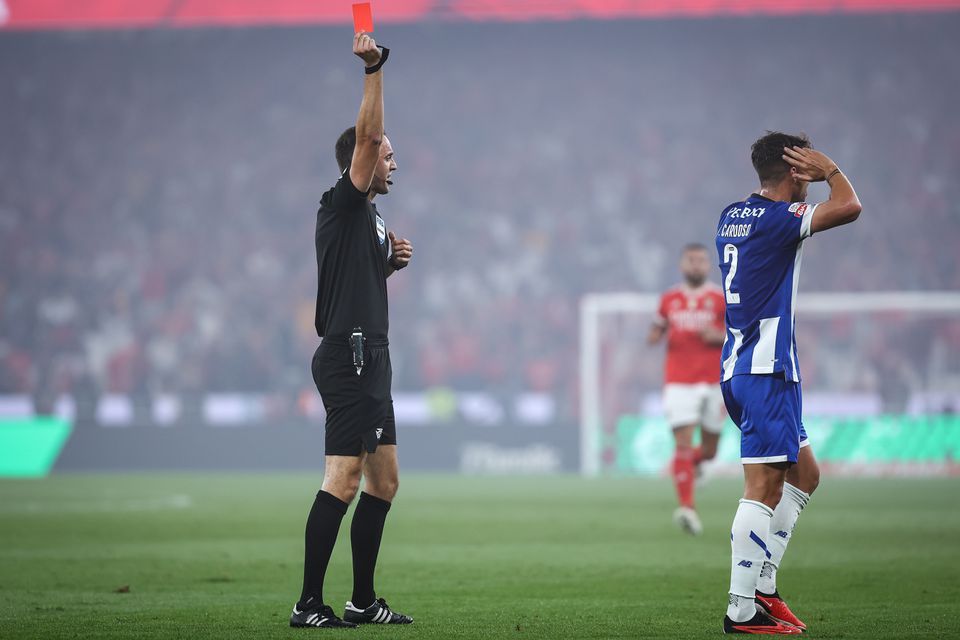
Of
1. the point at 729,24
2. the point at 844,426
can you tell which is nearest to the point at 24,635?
the point at 844,426

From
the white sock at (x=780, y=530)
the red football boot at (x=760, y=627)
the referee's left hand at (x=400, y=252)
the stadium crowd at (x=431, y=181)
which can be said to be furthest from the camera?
the stadium crowd at (x=431, y=181)

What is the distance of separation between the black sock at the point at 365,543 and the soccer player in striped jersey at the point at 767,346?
1.61 m

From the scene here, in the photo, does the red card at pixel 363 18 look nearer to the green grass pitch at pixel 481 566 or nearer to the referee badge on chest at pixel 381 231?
the referee badge on chest at pixel 381 231

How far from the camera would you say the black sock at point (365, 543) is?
19.5ft

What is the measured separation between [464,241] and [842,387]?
1012 cm

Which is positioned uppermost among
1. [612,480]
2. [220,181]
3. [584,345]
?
[220,181]

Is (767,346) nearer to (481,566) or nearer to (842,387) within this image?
(481,566)

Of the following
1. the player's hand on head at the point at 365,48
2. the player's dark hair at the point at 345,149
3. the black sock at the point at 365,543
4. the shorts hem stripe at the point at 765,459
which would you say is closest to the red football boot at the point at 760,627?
the shorts hem stripe at the point at 765,459

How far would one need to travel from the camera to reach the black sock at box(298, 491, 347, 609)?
5645 millimetres

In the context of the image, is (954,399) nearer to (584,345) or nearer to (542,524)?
(584,345)

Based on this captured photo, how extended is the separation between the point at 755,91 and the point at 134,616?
84.5 feet

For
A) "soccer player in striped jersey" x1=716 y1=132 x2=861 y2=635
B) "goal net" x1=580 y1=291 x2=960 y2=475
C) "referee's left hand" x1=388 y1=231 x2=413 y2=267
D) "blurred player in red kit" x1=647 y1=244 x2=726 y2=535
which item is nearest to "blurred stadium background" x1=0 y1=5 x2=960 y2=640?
"goal net" x1=580 y1=291 x2=960 y2=475

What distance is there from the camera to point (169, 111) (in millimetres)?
30484

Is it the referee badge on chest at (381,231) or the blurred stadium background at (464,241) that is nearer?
the referee badge on chest at (381,231)
